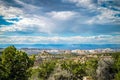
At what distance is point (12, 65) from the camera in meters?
41.8

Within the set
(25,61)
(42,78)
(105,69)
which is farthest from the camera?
(42,78)

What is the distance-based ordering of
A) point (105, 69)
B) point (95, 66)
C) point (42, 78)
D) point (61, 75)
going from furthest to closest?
point (95, 66) → point (42, 78) → point (105, 69) → point (61, 75)

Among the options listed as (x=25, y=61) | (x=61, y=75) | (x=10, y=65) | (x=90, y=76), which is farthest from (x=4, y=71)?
(x=90, y=76)

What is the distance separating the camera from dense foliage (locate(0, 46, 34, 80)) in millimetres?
40797

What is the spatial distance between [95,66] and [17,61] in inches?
1823

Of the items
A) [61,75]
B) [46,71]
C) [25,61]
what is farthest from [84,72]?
[25,61]

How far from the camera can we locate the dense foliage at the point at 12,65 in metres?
40.8

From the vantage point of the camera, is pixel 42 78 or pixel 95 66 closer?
pixel 42 78

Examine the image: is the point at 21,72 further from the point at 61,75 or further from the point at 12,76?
the point at 61,75

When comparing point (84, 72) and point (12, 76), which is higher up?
point (12, 76)

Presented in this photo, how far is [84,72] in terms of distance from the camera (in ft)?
284

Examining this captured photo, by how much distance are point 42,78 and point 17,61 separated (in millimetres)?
35305

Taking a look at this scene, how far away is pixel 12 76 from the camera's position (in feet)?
137

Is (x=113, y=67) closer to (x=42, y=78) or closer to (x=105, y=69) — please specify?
(x=105, y=69)
